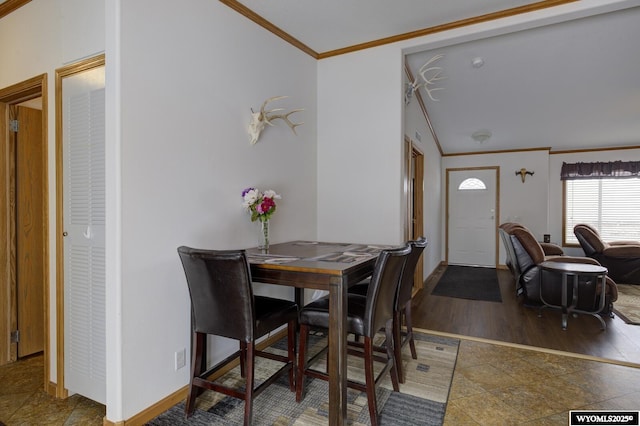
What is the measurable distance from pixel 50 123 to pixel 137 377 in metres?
1.56

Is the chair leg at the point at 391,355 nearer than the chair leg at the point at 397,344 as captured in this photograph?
Yes

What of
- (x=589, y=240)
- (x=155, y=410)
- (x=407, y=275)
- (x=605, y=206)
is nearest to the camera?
(x=155, y=410)

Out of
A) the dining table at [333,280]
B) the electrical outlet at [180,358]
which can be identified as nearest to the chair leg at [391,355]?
the dining table at [333,280]

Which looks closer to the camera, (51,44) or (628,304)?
(51,44)

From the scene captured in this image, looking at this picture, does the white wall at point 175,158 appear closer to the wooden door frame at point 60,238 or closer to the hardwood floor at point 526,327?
the wooden door frame at point 60,238

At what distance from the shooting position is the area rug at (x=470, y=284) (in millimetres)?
4578

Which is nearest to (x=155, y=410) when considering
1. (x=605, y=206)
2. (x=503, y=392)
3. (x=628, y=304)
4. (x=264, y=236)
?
(x=264, y=236)

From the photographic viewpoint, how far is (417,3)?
8.30 ft

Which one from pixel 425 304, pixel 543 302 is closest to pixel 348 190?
pixel 425 304

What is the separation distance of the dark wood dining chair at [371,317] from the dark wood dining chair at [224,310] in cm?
19

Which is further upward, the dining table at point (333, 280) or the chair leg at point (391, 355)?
the dining table at point (333, 280)

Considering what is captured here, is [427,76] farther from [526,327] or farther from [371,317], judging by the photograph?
[371,317]

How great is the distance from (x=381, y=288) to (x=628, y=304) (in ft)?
14.0

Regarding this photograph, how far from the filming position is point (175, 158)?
1985 millimetres
